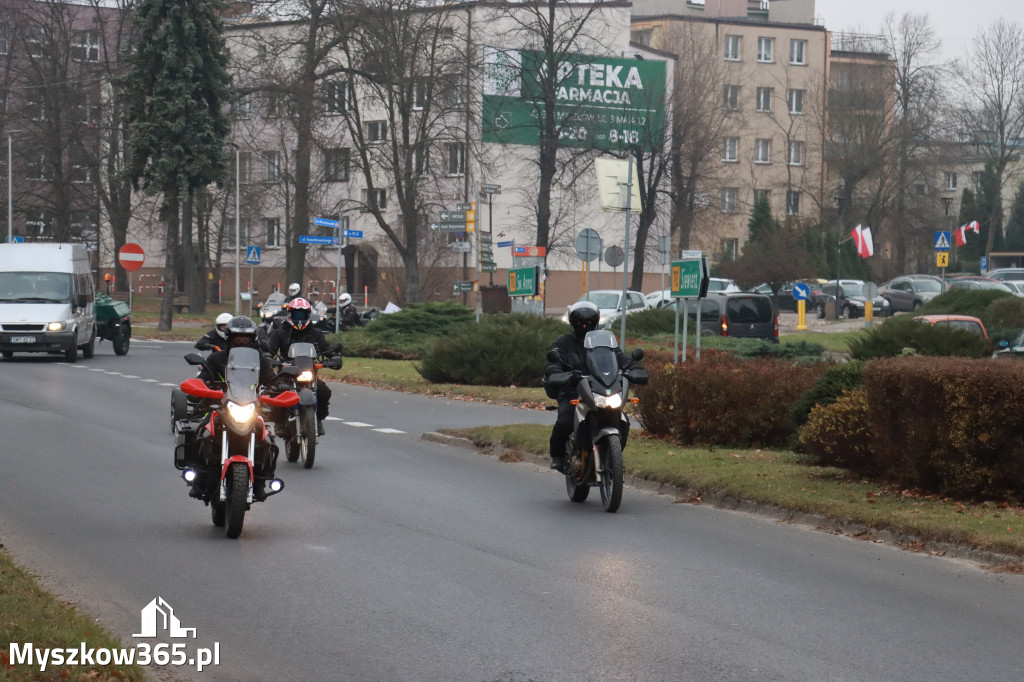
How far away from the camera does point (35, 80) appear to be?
64.3m

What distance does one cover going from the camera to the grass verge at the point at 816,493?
1005cm

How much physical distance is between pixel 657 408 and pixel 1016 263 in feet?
302

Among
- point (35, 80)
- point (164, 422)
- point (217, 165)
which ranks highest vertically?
point (35, 80)

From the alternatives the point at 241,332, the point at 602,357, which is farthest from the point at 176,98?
the point at 241,332

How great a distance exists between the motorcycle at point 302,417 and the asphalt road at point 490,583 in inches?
15.6

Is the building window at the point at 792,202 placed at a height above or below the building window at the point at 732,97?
below

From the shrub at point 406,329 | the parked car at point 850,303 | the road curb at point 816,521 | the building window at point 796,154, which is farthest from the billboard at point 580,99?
the road curb at point 816,521

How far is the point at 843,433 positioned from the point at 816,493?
1.16 meters

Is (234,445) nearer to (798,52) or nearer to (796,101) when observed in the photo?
(796,101)

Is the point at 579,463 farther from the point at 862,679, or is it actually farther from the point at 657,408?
the point at 862,679

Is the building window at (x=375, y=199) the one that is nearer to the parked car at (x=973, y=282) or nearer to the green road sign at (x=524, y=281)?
the parked car at (x=973, y=282)

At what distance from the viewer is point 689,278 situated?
20.0m

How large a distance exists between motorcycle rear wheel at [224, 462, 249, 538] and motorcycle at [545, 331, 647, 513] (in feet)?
9.60

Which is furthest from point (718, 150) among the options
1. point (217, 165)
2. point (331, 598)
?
point (331, 598)
